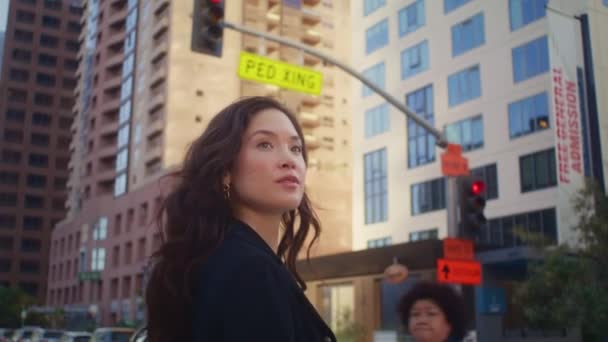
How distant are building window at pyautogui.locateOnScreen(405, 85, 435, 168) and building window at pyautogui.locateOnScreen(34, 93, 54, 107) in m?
75.0

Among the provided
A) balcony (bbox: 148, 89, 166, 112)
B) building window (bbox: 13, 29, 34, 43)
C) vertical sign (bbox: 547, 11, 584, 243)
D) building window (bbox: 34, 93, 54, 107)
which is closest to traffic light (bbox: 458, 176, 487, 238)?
vertical sign (bbox: 547, 11, 584, 243)

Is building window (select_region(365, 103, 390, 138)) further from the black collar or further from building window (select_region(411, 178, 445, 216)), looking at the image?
the black collar

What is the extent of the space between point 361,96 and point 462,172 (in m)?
36.7

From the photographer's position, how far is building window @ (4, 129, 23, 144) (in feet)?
328

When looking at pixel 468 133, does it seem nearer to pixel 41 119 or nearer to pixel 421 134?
pixel 421 134

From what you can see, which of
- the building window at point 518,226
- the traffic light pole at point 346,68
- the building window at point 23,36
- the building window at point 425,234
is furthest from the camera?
the building window at point 23,36

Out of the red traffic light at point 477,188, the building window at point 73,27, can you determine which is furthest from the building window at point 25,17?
the red traffic light at point 477,188

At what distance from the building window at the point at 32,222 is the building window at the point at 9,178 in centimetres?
527

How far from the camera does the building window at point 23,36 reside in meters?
103

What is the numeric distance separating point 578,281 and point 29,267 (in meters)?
89.9

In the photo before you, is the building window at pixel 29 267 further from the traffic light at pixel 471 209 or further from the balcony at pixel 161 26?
the traffic light at pixel 471 209

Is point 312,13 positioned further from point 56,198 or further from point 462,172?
point 462,172

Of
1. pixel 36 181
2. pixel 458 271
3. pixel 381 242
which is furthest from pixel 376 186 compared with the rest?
pixel 36 181

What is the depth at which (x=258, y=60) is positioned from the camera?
11.5m
